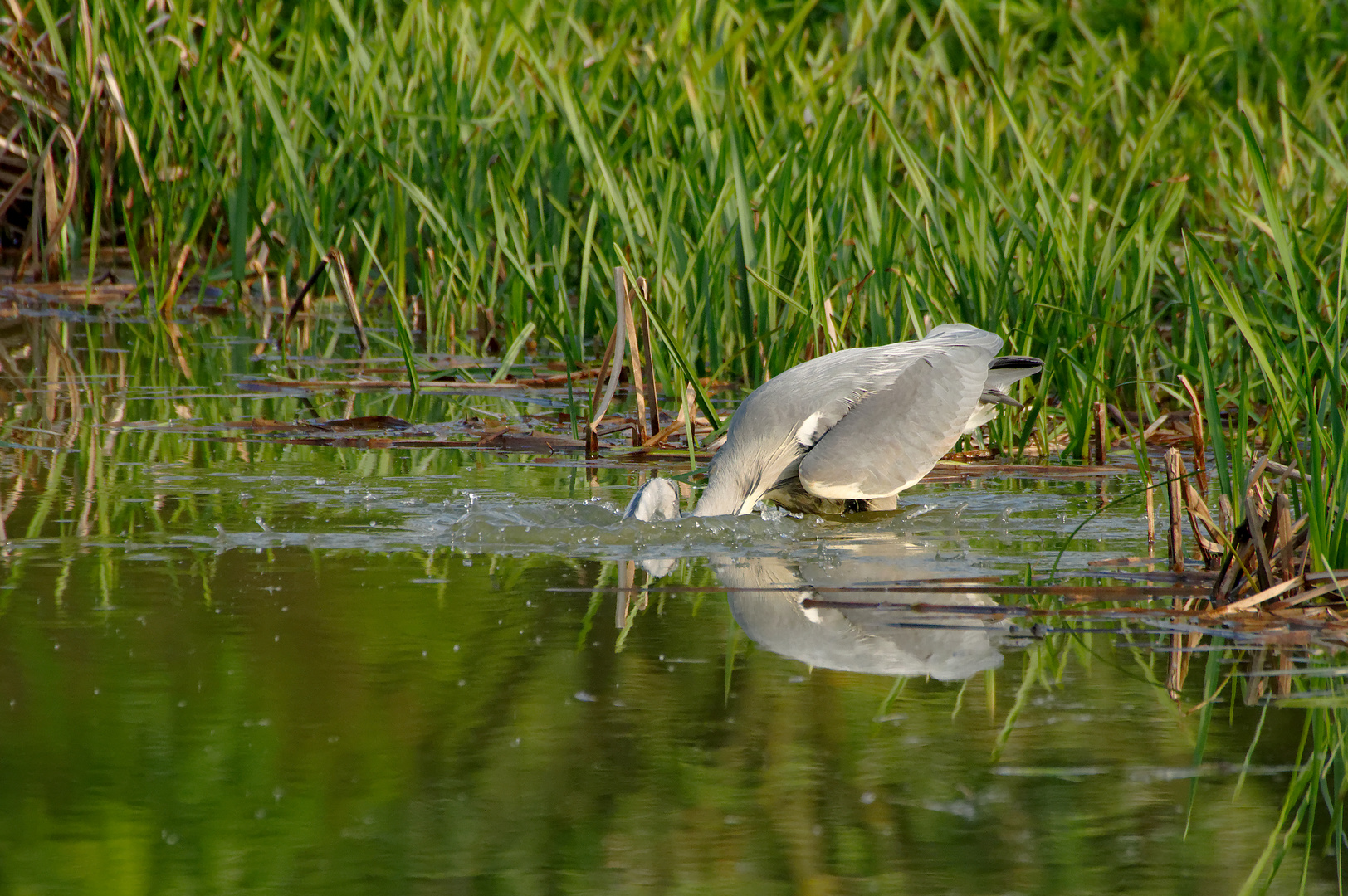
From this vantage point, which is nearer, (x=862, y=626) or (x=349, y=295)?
(x=862, y=626)

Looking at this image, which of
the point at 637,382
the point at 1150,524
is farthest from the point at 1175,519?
the point at 637,382

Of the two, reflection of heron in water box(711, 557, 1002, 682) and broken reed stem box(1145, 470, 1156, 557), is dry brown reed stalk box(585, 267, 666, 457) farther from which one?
broken reed stem box(1145, 470, 1156, 557)

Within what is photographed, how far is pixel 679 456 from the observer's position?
5.61 meters

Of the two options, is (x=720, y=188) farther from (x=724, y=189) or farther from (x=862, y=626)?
(x=862, y=626)

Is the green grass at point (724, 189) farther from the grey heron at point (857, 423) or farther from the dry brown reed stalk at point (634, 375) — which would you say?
the grey heron at point (857, 423)

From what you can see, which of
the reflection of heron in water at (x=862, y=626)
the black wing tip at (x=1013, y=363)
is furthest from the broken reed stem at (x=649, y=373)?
the reflection of heron in water at (x=862, y=626)

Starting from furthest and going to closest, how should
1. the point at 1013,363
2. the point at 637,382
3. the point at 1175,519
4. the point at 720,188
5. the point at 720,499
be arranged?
the point at 720,188
the point at 637,382
the point at 1013,363
the point at 720,499
the point at 1175,519

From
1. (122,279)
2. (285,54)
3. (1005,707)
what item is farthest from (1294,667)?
(122,279)

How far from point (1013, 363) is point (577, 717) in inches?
107

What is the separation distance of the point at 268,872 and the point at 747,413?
9.36ft

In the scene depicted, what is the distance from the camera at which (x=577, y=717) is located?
2.87m

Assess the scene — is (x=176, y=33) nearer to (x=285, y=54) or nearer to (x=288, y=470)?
(x=285, y=54)

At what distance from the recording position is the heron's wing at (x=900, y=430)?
15.9 ft

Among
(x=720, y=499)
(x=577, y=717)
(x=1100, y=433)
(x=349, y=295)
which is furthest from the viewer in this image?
(x=349, y=295)
